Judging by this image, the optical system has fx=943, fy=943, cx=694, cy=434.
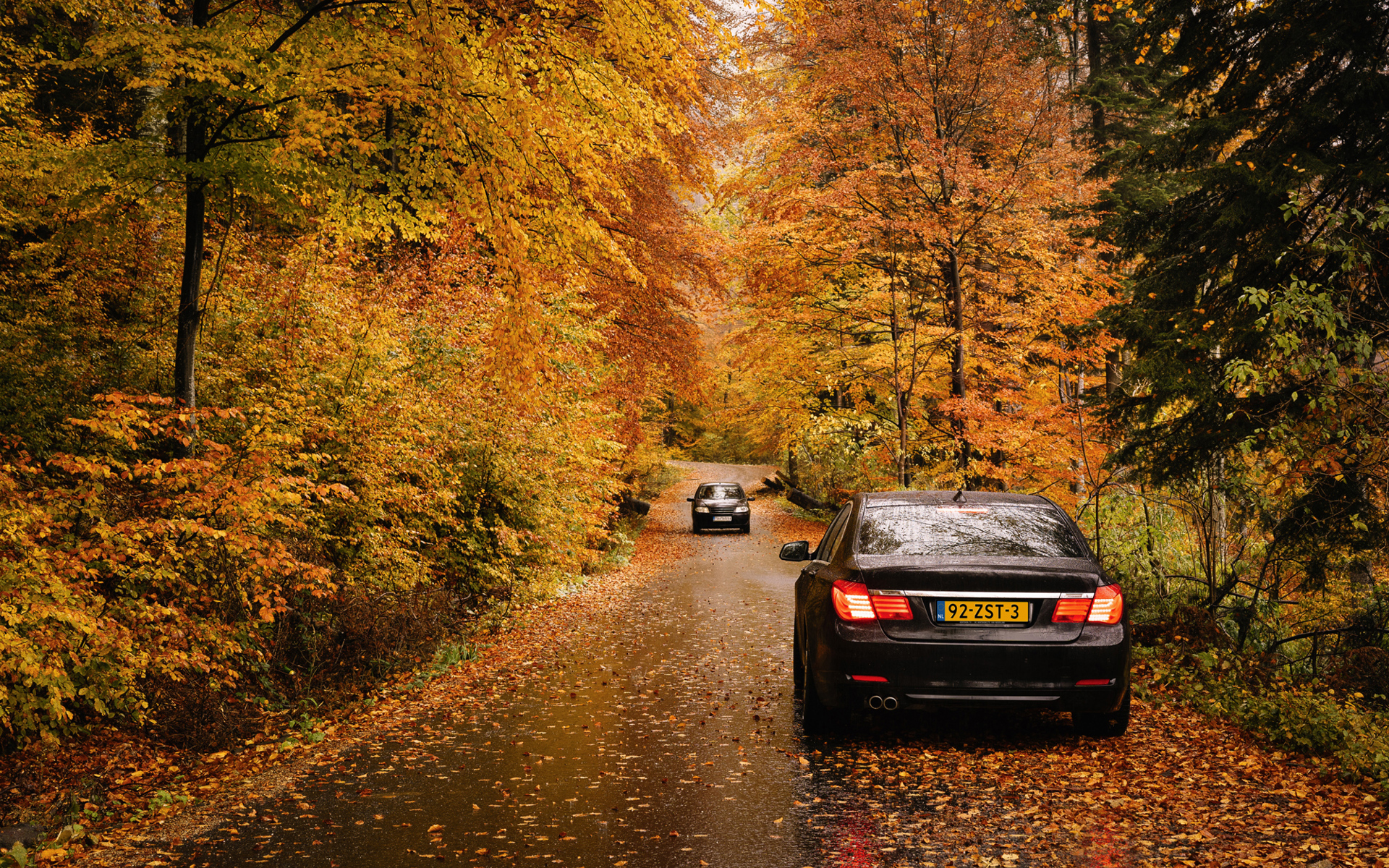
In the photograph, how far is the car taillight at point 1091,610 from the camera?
567 cm

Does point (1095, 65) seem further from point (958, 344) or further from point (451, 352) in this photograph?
point (451, 352)

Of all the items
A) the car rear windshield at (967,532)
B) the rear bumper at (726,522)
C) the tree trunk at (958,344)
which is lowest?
the rear bumper at (726,522)

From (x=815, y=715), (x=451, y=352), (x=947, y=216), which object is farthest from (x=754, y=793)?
(x=947, y=216)

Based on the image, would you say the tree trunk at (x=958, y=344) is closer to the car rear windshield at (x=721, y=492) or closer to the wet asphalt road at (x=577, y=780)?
the wet asphalt road at (x=577, y=780)

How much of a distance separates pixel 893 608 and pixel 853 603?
242mm

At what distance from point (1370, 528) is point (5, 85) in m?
16.5

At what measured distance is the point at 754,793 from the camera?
519cm

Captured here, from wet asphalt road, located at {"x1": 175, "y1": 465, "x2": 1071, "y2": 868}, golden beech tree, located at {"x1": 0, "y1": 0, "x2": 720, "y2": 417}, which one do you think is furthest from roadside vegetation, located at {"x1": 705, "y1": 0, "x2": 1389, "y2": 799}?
golden beech tree, located at {"x1": 0, "y1": 0, "x2": 720, "y2": 417}

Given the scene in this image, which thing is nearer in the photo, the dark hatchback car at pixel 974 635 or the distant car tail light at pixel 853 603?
the dark hatchback car at pixel 974 635

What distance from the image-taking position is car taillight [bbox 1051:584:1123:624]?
5.67m

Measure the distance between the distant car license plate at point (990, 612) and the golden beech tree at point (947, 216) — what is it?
9.21 meters

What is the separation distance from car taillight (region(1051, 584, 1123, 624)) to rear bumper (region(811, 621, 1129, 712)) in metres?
0.06

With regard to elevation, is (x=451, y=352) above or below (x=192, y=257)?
below

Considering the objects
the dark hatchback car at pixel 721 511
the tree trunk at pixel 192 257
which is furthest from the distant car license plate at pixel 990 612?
the dark hatchback car at pixel 721 511
